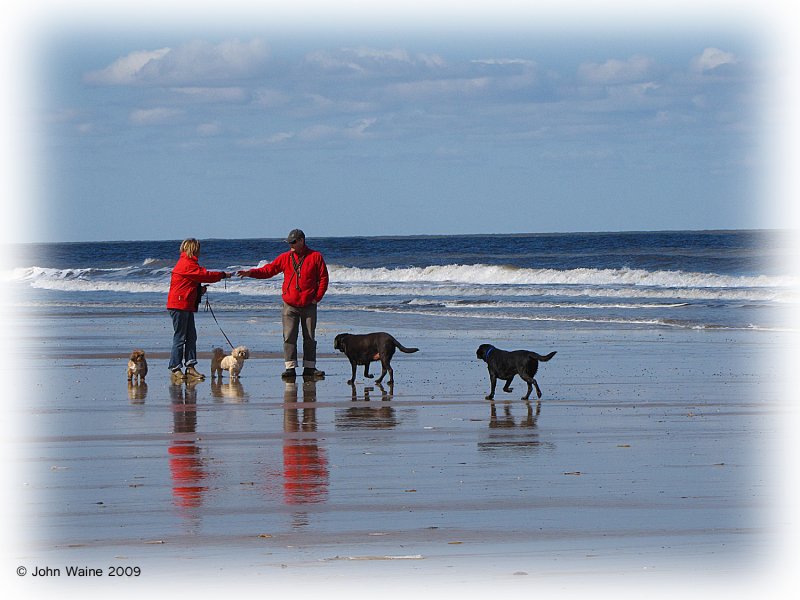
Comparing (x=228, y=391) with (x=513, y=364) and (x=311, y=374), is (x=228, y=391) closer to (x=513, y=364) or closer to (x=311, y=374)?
(x=311, y=374)

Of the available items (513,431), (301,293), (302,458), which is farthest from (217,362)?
(302,458)

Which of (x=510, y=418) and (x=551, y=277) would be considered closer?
(x=510, y=418)

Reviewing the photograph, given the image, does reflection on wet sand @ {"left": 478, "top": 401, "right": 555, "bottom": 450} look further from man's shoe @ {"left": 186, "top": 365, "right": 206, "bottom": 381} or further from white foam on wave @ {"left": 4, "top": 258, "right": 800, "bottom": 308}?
white foam on wave @ {"left": 4, "top": 258, "right": 800, "bottom": 308}

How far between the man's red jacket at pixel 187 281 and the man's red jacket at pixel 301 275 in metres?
0.58

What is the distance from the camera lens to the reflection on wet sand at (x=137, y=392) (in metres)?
11.6

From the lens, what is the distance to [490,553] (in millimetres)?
5895

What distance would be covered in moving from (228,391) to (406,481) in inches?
206

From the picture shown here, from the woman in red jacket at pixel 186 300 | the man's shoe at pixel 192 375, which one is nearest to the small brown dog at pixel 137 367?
the woman in red jacket at pixel 186 300

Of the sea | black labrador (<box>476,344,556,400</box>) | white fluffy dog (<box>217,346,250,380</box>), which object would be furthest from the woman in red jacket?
the sea

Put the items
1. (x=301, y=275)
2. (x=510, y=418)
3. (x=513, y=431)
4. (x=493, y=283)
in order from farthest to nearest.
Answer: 1. (x=493, y=283)
2. (x=301, y=275)
3. (x=510, y=418)
4. (x=513, y=431)

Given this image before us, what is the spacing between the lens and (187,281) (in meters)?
13.1

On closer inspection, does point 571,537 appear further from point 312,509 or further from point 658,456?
point 658,456

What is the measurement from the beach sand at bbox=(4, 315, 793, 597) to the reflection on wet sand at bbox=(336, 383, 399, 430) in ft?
0.12

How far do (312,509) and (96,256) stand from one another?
262 ft
